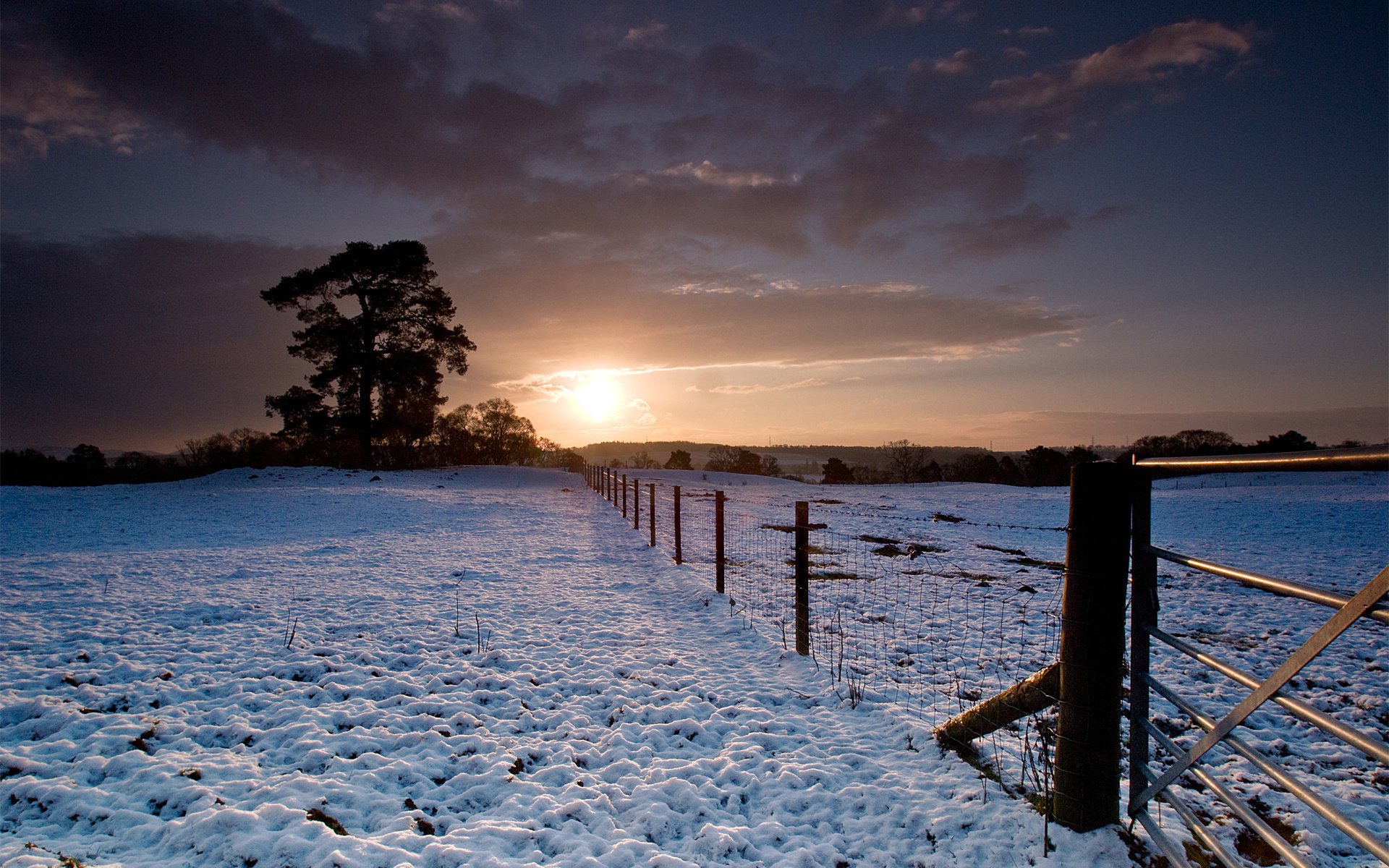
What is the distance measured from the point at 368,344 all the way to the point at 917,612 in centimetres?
3934

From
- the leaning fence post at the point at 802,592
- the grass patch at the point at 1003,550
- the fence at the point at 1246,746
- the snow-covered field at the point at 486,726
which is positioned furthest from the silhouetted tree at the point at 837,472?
the fence at the point at 1246,746

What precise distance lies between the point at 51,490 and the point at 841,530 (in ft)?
103

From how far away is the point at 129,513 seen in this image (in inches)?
778

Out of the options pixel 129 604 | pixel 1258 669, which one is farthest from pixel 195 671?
pixel 1258 669

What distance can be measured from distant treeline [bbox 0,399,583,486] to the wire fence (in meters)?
32.9

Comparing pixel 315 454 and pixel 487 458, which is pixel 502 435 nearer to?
pixel 487 458

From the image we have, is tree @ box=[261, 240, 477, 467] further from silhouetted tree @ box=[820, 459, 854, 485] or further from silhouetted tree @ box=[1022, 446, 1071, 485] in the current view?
silhouetted tree @ box=[1022, 446, 1071, 485]

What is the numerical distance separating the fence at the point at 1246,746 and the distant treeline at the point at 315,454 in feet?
140

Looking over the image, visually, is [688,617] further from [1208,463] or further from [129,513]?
[129,513]

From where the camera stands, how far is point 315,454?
141 ft

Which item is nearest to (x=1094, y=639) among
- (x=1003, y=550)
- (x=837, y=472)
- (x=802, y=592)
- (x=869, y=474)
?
(x=802, y=592)

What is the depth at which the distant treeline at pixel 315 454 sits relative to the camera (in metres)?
36.0

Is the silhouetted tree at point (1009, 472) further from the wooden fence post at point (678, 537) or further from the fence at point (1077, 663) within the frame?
the wooden fence post at point (678, 537)

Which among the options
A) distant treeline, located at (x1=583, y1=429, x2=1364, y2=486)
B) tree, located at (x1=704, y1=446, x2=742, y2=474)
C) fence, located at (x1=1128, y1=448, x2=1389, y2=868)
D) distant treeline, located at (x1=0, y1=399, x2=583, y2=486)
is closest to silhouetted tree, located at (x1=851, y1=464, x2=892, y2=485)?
distant treeline, located at (x1=583, y1=429, x2=1364, y2=486)
